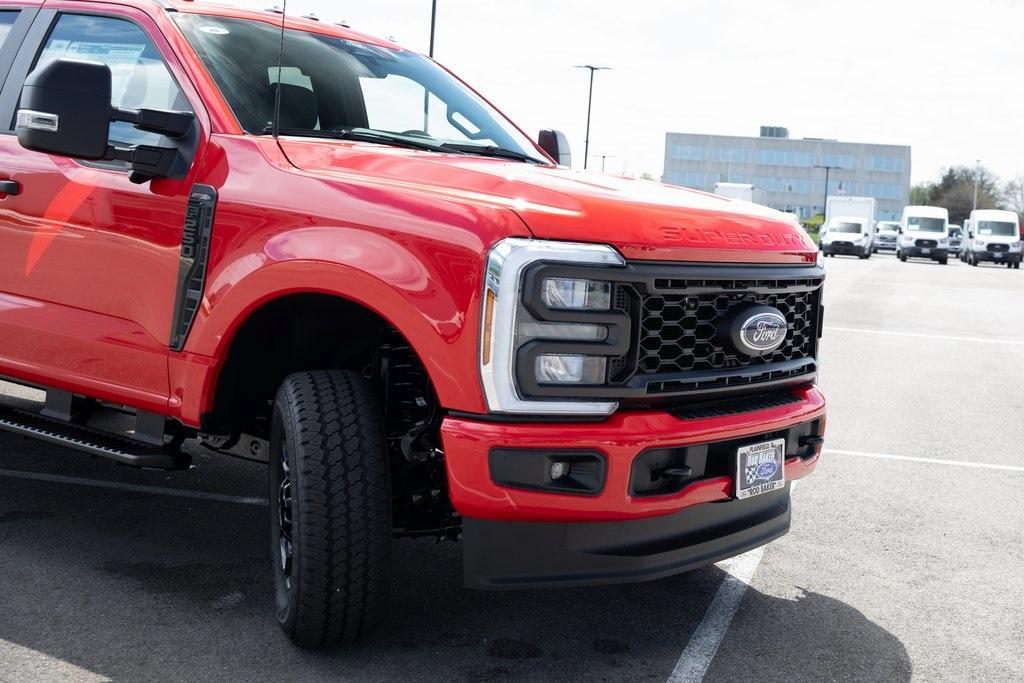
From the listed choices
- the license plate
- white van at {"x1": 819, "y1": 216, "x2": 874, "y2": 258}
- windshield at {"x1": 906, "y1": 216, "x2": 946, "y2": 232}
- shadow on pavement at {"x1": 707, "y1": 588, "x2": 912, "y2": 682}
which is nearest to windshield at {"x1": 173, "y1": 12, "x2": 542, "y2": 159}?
the license plate

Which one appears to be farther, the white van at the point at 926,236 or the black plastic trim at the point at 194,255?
the white van at the point at 926,236

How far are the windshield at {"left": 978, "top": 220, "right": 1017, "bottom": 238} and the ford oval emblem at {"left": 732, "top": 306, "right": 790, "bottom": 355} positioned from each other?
4598 cm

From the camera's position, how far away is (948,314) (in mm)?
17125

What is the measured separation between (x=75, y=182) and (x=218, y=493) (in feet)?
5.48

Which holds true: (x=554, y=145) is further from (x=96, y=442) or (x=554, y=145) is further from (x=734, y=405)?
(x=96, y=442)

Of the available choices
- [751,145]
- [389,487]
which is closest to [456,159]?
[389,487]

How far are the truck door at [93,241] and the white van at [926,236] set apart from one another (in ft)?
147

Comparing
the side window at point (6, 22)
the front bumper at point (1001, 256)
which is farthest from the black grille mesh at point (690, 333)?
the front bumper at point (1001, 256)

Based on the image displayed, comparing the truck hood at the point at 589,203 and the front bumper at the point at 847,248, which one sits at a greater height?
the front bumper at the point at 847,248

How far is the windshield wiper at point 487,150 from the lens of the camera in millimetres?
4277

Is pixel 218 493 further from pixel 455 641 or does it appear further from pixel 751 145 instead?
pixel 751 145

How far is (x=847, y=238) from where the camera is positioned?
46688 mm

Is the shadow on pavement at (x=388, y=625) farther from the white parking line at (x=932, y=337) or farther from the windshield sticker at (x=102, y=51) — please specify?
the white parking line at (x=932, y=337)

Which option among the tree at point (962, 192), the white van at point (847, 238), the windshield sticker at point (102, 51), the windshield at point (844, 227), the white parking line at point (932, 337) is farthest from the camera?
the tree at point (962, 192)
